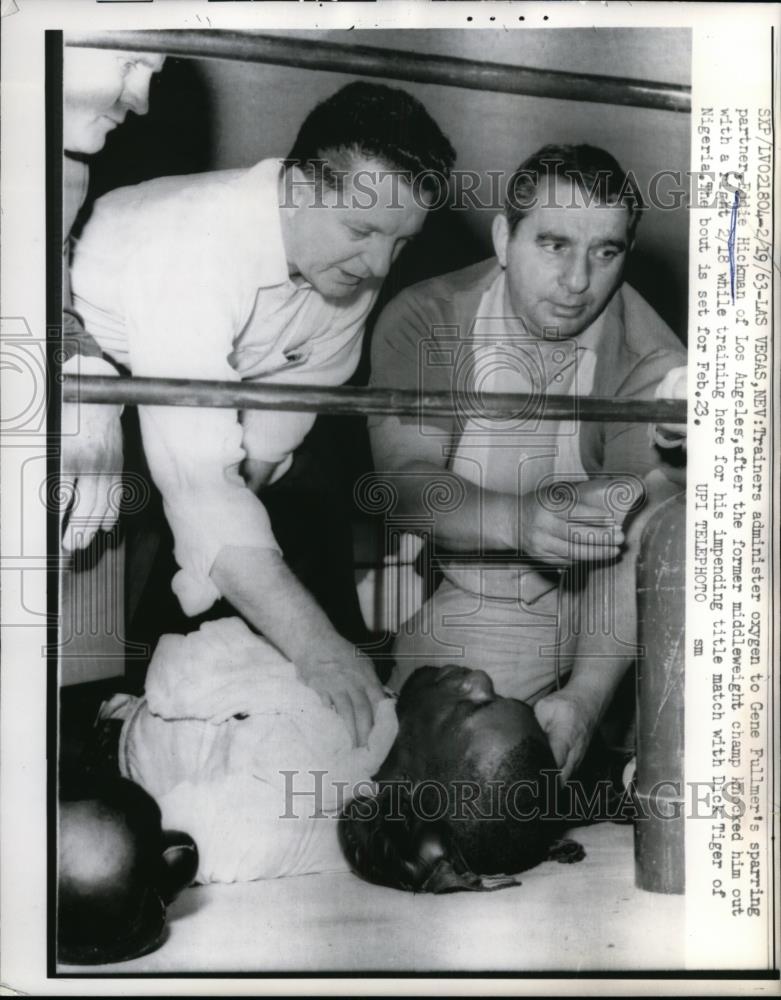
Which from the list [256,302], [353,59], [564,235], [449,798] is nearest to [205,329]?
[256,302]

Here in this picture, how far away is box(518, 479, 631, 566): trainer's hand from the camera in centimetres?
223

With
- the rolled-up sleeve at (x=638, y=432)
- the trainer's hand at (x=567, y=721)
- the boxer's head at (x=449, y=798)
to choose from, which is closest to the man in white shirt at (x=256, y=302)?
the boxer's head at (x=449, y=798)

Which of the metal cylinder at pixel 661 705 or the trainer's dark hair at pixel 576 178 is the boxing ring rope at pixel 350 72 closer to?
the trainer's dark hair at pixel 576 178

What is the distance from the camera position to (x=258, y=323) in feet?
7.32

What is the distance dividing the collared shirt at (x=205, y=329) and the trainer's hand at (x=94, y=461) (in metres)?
0.07

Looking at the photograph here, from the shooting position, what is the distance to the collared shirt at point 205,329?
222cm

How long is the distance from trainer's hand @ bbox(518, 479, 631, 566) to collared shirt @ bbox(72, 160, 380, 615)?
1.71 ft

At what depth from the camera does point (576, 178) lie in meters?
2.23

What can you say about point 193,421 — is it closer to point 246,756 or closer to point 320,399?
point 320,399

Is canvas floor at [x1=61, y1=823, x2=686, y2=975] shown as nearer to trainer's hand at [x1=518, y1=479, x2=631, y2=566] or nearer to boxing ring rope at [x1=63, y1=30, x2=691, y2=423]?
trainer's hand at [x1=518, y1=479, x2=631, y2=566]

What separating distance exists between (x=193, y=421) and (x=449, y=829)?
1.01 m

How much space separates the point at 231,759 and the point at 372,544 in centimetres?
54

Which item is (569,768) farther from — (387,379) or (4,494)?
(4,494)

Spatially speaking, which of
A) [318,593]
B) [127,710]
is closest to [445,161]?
[318,593]
